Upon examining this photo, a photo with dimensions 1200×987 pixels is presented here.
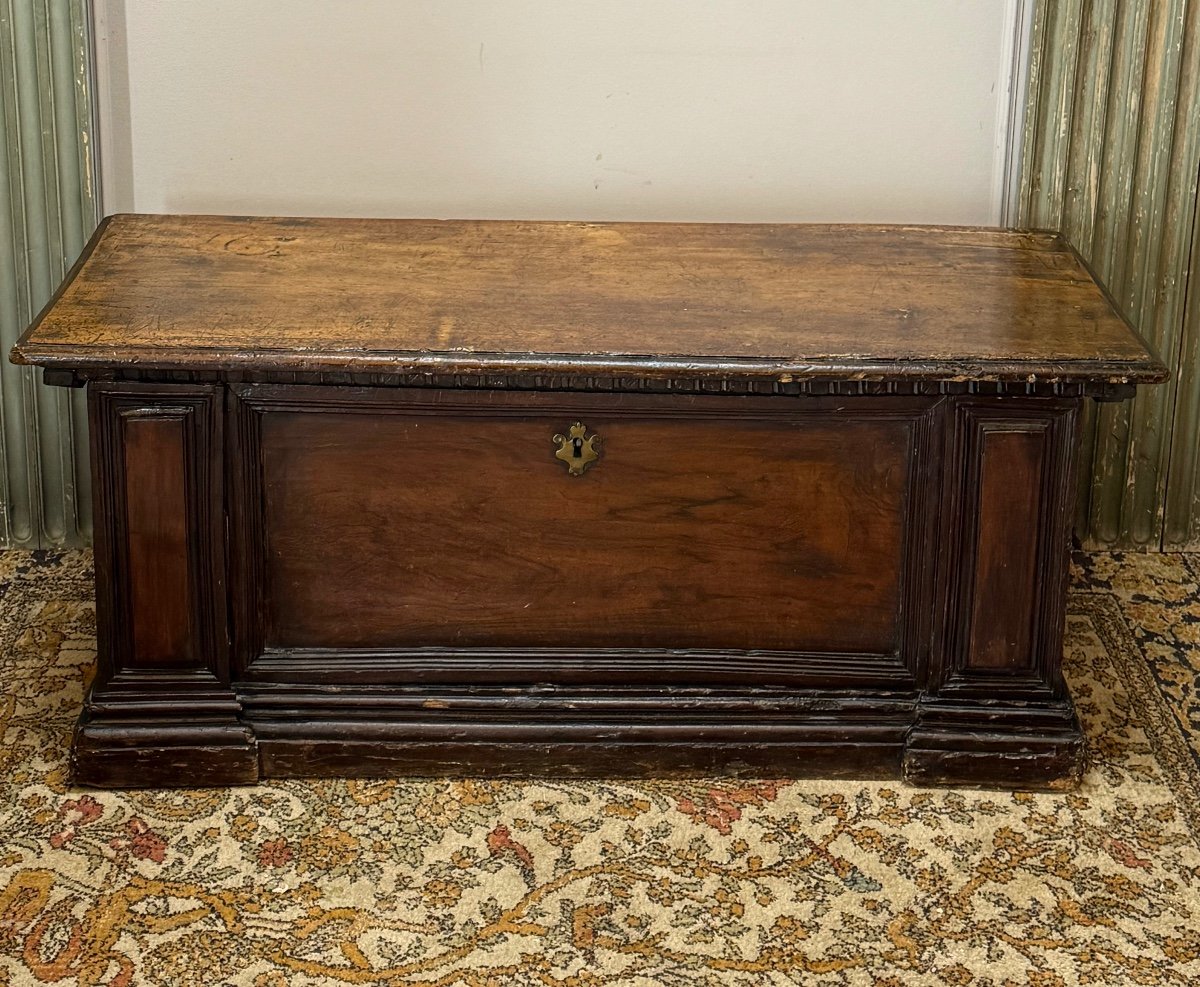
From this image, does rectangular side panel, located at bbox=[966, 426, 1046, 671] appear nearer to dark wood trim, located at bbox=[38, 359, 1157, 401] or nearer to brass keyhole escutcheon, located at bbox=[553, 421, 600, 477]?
dark wood trim, located at bbox=[38, 359, 1157, 401]

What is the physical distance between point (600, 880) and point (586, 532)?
0.53 meters

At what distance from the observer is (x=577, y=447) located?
2.58 metres

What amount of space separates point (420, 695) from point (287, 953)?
507 millimetres

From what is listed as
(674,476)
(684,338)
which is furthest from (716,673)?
(684,338)

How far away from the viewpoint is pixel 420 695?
8.83 ft

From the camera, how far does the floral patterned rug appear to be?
231 centimetres

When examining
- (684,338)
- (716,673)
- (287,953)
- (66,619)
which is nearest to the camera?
(287,953)

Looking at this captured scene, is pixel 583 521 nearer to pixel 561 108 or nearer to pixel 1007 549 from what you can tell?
pixel 1007 549

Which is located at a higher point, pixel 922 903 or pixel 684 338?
pixel 684 338

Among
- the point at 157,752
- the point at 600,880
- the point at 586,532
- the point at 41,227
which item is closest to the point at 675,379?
the point at 586,532

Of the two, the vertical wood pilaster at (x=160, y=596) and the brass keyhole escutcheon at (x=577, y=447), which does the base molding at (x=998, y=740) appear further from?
the vertical wood pilaster at (x=160, y=596)

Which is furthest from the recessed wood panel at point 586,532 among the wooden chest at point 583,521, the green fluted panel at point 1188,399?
the green fluted panel at point 1188,399

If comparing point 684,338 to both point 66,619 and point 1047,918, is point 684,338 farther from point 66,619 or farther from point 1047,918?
point 66,619

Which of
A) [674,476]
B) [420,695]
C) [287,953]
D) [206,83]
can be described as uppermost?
[206,83]
